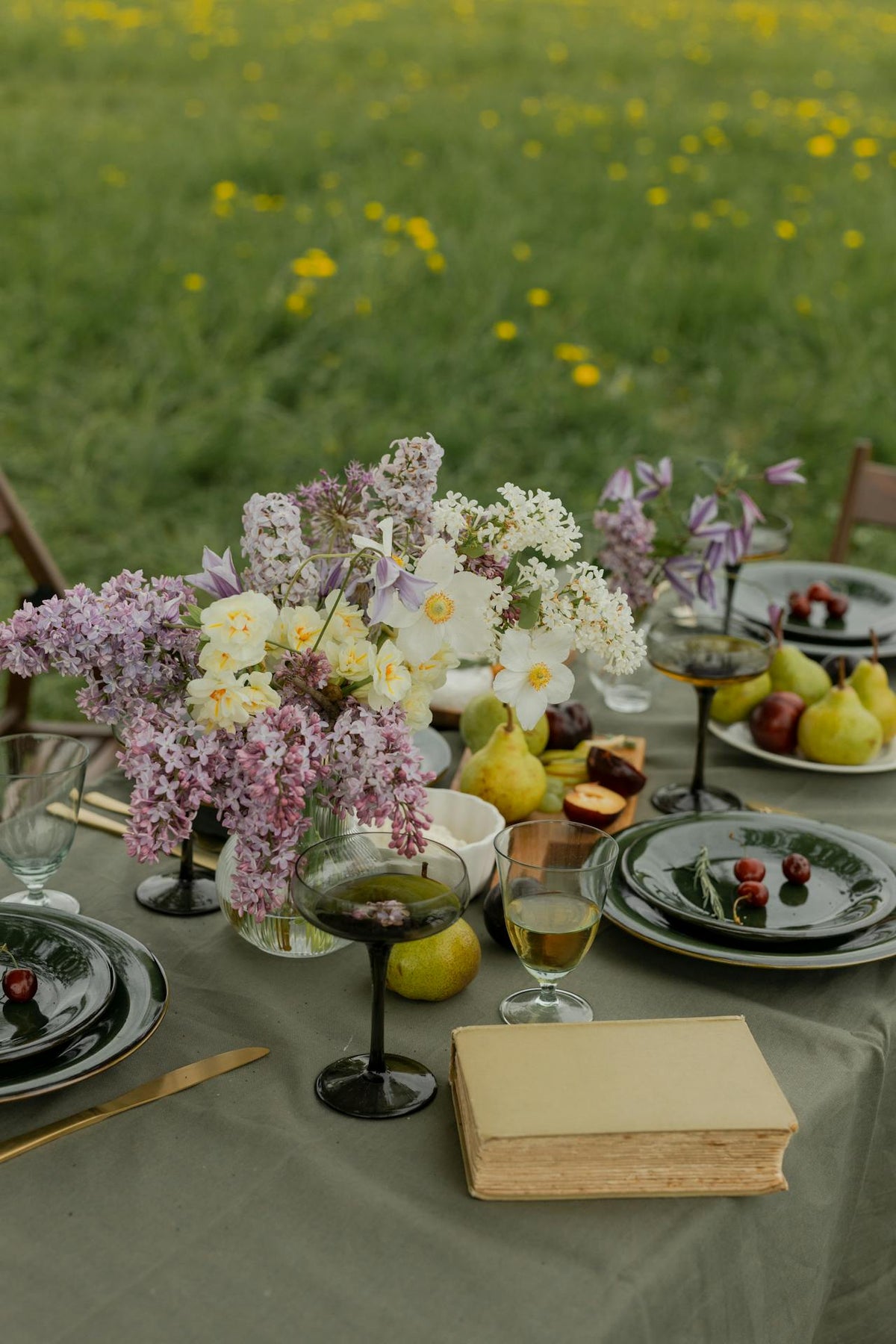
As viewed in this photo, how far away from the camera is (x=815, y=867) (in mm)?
1562

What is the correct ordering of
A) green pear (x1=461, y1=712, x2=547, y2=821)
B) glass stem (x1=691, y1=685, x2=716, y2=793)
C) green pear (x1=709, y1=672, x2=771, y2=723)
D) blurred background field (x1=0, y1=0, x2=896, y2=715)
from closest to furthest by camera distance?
green pear (x1=461, y1=712, x2=547, y2=821) → glass stem (x1=691, y1=685, x2=716, y2=793) → green pear (x1=709, y1=672, x2=771, y2=723) → blurred background field (x1=0, y1=0, x2=896, y2=715)

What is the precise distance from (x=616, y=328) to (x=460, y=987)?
412cm

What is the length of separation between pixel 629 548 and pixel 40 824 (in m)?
0.87

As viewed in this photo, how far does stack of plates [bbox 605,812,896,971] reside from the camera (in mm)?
1392

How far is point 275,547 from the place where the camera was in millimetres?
1232

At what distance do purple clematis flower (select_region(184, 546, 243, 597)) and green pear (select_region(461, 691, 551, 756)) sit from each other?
1.99ft

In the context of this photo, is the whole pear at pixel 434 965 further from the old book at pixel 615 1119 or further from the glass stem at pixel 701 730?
the glass stem at pixel 701 730

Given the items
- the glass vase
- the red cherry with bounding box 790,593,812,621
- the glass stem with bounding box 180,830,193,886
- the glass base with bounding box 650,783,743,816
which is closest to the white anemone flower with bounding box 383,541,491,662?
the glass vase

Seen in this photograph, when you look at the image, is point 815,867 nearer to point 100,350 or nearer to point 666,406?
point 666,406

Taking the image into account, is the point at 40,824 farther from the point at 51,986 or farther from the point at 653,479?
the point at 653,479

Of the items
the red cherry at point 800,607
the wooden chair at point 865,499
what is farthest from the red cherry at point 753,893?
the wooden chair at point 865,499

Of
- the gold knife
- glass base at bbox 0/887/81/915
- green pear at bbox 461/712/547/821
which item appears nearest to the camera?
the gold knife

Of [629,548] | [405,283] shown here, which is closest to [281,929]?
[629,548]

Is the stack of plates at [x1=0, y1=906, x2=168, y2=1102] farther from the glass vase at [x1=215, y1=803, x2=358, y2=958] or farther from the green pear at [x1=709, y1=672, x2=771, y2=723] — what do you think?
the green pear at [x1=709, y1=672, x2=771, y2=723]
